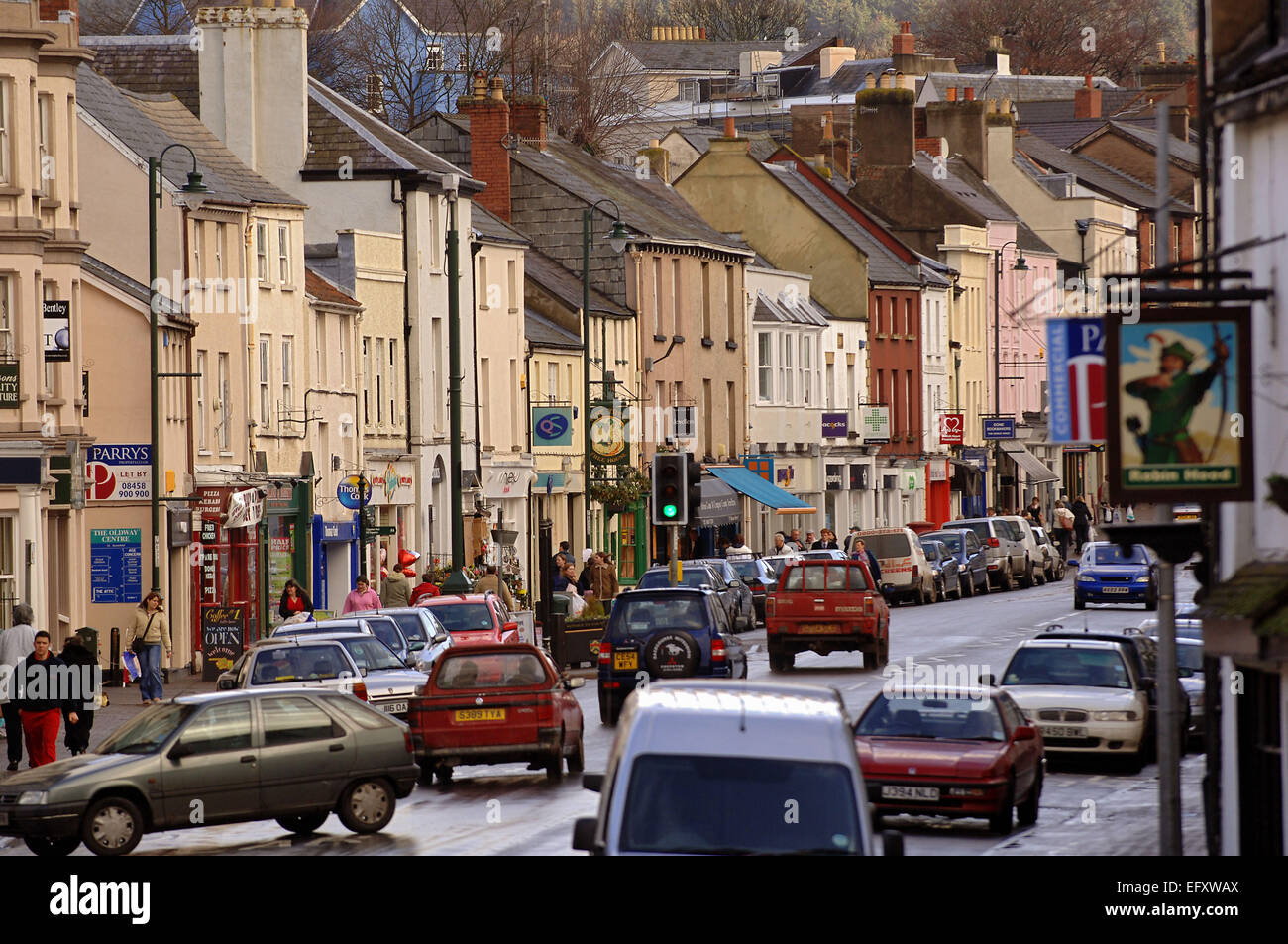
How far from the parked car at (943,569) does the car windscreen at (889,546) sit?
185cm

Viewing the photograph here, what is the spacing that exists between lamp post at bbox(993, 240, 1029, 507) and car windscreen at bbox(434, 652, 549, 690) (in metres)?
67.9

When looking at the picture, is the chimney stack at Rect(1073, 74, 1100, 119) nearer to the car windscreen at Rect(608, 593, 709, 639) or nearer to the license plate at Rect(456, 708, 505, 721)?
the car windscreen at Rect(608, 593, 709, 639)

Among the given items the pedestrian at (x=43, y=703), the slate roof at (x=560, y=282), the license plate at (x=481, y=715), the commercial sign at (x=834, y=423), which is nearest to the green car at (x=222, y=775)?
the license plate at (x=481, y=715)

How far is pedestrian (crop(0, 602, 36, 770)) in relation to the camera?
27.3 metres

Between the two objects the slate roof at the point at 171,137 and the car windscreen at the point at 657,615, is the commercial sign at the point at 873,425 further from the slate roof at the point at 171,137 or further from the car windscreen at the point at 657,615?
the car windscreen at the point at 657,615

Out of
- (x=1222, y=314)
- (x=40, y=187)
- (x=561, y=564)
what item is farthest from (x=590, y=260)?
(x=1222, y=314)

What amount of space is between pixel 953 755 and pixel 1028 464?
79002mm

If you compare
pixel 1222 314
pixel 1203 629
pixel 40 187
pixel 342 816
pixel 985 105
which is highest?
pixel 985 105

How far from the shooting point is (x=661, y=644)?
103ft

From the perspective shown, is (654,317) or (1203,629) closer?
(1203,629)

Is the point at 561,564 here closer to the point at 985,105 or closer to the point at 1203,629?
the point at 1203,629

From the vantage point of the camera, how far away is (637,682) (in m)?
31.5

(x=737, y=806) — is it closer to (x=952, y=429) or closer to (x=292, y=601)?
(x=292, y=601)

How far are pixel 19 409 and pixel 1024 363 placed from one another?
68.2 metres
